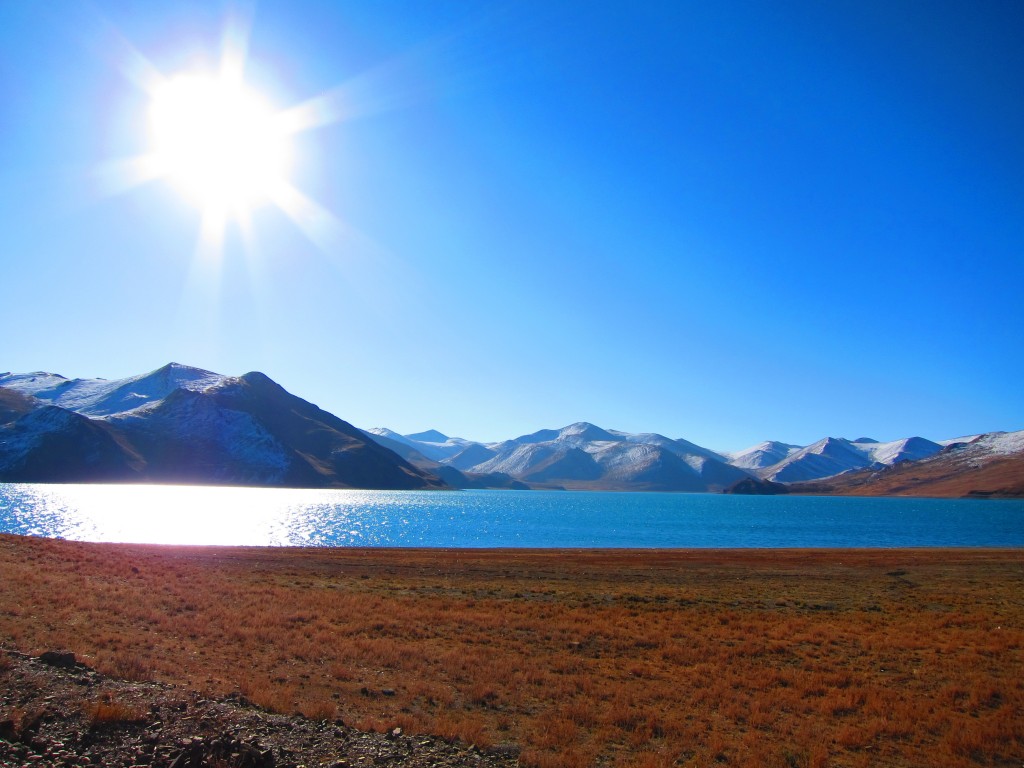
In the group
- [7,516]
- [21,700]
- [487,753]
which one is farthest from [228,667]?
[7,516]

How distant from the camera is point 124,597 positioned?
2714 cm

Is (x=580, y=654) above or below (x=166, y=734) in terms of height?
below

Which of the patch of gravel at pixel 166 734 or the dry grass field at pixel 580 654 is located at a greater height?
the patch of gravel at pixel 166 734

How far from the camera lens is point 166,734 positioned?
1237 centimetres

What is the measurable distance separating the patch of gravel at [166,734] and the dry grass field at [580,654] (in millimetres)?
1004

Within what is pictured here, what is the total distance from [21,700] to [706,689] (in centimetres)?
1765

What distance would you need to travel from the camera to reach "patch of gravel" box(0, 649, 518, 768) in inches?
449

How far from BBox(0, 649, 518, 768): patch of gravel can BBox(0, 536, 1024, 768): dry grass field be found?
1.00m

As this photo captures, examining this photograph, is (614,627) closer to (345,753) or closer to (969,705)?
(969,705)

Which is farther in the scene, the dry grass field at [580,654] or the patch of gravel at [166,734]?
the dry grass field at [580,654]

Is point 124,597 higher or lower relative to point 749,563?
higher

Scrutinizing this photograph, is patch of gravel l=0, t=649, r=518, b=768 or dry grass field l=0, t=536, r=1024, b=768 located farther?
Result: dry grass field l=0, t=536, r=1024, b=768

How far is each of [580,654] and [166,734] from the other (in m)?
14.5

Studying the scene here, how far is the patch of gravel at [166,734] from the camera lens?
11406 mm
